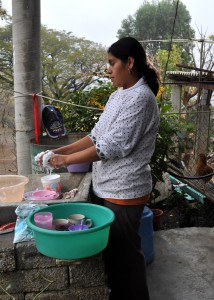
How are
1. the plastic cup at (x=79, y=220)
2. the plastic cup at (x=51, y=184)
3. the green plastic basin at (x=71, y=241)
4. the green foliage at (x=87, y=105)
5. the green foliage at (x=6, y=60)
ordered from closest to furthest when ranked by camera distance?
1. the green plastic basin at (x=71, y=241)
2. the plastic cup at (x=79, y=220)
3. the plastic cup at (x=51, y=184)
4. the green foliage at (x=87, y=105)
5. the green foliage at (x=6, y=60)

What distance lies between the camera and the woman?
184cm

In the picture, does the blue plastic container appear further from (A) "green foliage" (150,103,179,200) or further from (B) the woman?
(B) the woman

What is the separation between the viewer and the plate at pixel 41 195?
8.02 ft

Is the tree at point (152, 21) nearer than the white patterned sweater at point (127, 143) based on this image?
No

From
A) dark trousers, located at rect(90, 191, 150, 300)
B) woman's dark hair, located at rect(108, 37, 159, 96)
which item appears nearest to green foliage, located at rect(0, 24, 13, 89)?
woman's dark hair, located at rect(108, 37, 159, 96)

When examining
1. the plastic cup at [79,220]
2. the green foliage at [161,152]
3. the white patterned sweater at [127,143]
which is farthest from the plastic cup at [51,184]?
the green foliage at [161,152]

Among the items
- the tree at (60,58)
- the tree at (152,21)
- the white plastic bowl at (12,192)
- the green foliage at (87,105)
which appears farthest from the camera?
the tree at (152,21)

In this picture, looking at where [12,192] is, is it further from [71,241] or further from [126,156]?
[71,241]

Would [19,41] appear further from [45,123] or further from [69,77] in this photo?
[69,77]

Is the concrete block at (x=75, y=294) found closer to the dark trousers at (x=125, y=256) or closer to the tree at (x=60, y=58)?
the dark trousers at (x=125, y=256)

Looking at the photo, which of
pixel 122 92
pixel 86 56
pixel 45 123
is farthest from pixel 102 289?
pixel 86 56

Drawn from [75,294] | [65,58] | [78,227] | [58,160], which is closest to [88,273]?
[75,294]

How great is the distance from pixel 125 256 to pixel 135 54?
3.78 ft

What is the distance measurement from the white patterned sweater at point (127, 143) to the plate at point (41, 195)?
1.73ft
